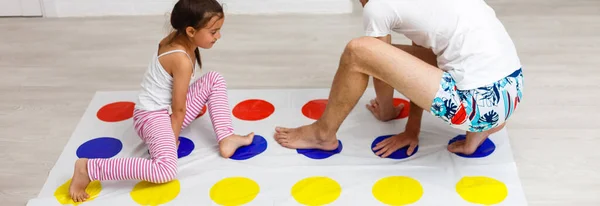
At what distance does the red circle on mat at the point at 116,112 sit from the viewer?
84.8 inches

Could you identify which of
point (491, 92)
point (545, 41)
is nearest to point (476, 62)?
point (491, 92)

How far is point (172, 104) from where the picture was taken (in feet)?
6.06

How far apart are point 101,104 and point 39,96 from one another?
0.27 metres

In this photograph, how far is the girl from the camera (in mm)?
1725

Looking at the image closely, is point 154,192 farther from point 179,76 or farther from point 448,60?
point 448,60

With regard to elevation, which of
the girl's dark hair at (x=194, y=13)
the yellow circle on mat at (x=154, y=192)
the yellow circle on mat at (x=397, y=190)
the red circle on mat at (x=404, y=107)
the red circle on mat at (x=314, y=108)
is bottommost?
the yellow circle on mat at (x=154, y=192)

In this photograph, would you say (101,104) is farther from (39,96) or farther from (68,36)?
(68,36)

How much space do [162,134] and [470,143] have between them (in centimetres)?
92

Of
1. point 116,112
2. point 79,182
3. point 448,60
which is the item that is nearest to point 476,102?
point 448,60

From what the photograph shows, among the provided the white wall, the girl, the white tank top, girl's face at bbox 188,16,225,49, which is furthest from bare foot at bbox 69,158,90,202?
the white wall

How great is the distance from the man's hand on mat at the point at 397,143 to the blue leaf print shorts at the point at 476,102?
0.91 feet

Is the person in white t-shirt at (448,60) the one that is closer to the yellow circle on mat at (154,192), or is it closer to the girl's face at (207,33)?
the girl's face at (207,33)

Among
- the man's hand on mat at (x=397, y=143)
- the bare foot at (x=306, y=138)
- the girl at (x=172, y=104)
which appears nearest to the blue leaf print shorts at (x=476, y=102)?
the man's hand on mat at (x=397, y=143)

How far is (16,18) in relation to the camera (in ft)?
10.2
